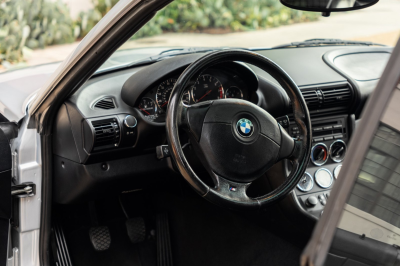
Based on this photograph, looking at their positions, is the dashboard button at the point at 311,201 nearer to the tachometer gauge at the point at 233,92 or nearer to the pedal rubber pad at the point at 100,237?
the tachometer gauge at the point at 233,92

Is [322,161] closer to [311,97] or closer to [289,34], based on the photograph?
[311,97]

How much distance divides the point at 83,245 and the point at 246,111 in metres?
1.40

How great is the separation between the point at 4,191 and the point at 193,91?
0.94 m

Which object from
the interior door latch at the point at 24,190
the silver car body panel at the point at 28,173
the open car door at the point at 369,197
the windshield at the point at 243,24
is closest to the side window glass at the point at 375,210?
the open car door at the point at 369,197

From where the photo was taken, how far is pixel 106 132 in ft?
6.47

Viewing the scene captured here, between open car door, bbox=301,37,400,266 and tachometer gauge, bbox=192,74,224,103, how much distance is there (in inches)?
51.7

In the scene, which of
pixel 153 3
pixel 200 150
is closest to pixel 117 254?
pixel 200 150

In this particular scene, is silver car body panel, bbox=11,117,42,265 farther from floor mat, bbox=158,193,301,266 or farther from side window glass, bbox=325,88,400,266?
side window glass, bbox=325,88,400,266

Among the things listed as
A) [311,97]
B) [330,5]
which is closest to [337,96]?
[311,97]

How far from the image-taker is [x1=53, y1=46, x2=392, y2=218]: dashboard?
78.4 inches

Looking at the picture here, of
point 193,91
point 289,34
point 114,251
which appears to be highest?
point 193,91

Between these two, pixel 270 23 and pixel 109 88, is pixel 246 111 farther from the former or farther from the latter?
pixel 270 23

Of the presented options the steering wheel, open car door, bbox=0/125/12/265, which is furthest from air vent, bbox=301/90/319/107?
open car door, bbox=0/125/12/265

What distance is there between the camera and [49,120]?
1.96 metres
